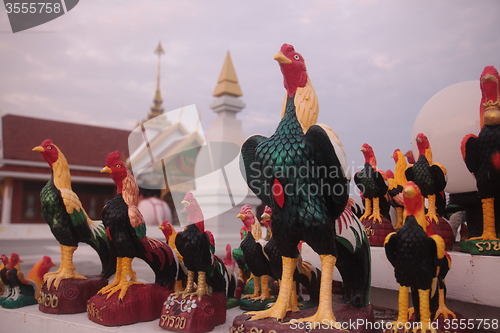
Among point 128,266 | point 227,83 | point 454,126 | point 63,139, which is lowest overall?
point 128,266

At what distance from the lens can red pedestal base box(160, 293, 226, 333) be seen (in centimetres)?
205

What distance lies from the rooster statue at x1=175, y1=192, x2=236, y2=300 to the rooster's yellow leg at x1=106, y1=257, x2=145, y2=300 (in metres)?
0.39

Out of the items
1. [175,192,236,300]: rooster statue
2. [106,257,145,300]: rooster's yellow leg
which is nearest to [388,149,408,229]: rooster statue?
[175,192,236,300]: rooster statue

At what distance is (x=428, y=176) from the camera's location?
8.06 ft

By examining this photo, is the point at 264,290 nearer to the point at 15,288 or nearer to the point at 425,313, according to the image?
the point at 425,313

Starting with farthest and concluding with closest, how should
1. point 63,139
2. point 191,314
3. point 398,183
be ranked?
point 63,139 → point 398,183 → point 191,314

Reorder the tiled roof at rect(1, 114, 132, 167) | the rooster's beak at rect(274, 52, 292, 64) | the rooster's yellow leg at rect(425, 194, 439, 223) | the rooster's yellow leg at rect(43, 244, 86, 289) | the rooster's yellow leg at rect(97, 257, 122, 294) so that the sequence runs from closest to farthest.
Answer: the rooster's beak at rect(274, 52, 292, 64) → the rooster's yellow leg at rect(97, 257, 122, 294) → the rooster's yellow leg at rect(425, 194, 439, 223) → the rooster's yellow leg at rect(43, 244, 86, 289) → the tiled roof at rect(1, 114, 132, 167)

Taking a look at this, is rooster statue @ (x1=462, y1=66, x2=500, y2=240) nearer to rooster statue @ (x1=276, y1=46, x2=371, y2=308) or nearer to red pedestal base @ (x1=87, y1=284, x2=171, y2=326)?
rooster statue @ (x1=276, y1=46, x2=371, y2=308)

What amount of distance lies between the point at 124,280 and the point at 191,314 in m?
0.57

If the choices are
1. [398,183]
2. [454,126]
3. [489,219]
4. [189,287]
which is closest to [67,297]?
[189,287]

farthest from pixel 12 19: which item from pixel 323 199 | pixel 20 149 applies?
pixel 20 149

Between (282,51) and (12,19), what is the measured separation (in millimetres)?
4240

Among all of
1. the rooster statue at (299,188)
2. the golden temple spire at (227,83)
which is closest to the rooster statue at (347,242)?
the rooster statue at (299,188)

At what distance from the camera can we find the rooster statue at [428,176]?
8.05 feet
